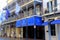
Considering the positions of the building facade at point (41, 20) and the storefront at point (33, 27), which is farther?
the storefront at point (33, 27)

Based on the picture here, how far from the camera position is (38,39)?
32.3m

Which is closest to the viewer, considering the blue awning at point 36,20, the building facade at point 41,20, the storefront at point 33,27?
the building facade at point 41,20

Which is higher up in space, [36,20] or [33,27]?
[36,20]

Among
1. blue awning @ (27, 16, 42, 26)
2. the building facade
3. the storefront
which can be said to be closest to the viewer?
the building facade

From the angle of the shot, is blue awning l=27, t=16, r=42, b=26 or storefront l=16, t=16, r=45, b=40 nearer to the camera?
blue awning l=27, t=16, r=42, b=26

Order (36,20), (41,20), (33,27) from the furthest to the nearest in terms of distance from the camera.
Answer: (33,27), (41,20), (36,20)

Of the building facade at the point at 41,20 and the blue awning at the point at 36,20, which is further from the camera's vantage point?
the blue awning at the point at 36,20

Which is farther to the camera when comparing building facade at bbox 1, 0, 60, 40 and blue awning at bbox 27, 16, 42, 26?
blue awning at bbox 27, 16, 42, 26

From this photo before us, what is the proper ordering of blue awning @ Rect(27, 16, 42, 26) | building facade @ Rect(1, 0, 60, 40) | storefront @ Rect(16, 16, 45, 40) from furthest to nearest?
storefront @ Rect(16, 16, 45, 40)
blue awning @ Rect(27, 16, 42, 26)
building facade @ Rect(1, 0, 60, 40)

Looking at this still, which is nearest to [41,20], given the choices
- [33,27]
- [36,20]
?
[36,20]

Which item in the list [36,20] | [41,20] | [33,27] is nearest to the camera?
[36,20]

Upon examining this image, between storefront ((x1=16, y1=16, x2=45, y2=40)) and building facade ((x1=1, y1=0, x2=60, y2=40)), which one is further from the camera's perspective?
storefront ((x1=16, y1=16, x2=45, y2=40))

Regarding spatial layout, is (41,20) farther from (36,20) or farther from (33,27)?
(33,27)

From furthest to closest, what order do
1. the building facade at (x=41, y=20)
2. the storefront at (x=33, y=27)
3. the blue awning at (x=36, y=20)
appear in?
the storefront at (x=33, y=27) < the blue awning at (x=36, y=20) < the building facade at (x=41, y=20)
